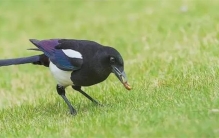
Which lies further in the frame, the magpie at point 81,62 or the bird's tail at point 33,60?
the bird's tail at point 33,60

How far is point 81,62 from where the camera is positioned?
20.8ft

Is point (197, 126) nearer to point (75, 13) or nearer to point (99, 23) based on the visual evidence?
point (99, 23)

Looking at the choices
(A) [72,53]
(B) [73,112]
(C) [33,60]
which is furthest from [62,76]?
(C) [33,60]

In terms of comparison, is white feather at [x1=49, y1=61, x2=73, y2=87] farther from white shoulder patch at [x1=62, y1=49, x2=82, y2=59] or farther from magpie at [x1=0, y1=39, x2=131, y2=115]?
white shoulder patch at [x1=62, y1=49, x2=82, y2=59]

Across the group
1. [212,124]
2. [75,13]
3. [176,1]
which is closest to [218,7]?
[176,1]

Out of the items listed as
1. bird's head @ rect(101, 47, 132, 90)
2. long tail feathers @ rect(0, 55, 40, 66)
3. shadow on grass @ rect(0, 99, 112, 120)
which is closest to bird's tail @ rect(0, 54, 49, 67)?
long tail feathers @ rect(0, 55, 40, 66)

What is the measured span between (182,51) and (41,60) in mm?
3487

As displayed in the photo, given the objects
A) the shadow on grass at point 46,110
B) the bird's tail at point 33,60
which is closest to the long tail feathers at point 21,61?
the bird's tail at point 33,60

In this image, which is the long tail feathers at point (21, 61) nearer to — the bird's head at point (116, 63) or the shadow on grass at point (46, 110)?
the shadow on grass at point (46, 110)

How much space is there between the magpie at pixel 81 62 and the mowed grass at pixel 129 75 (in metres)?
0.38

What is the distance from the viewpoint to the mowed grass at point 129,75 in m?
5.53

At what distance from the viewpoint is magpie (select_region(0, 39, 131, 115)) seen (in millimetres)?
6177

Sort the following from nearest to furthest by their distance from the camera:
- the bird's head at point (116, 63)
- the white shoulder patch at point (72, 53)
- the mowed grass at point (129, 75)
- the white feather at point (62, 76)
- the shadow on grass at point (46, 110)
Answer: the mowed grass at point (129, 75) < the bird's head at point (116, 63) < the white shoulder patch at point (72, 53) < the white feather at point (62, 76) < the shadow on grass at point (46, 110)

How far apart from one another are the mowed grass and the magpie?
0.38m
